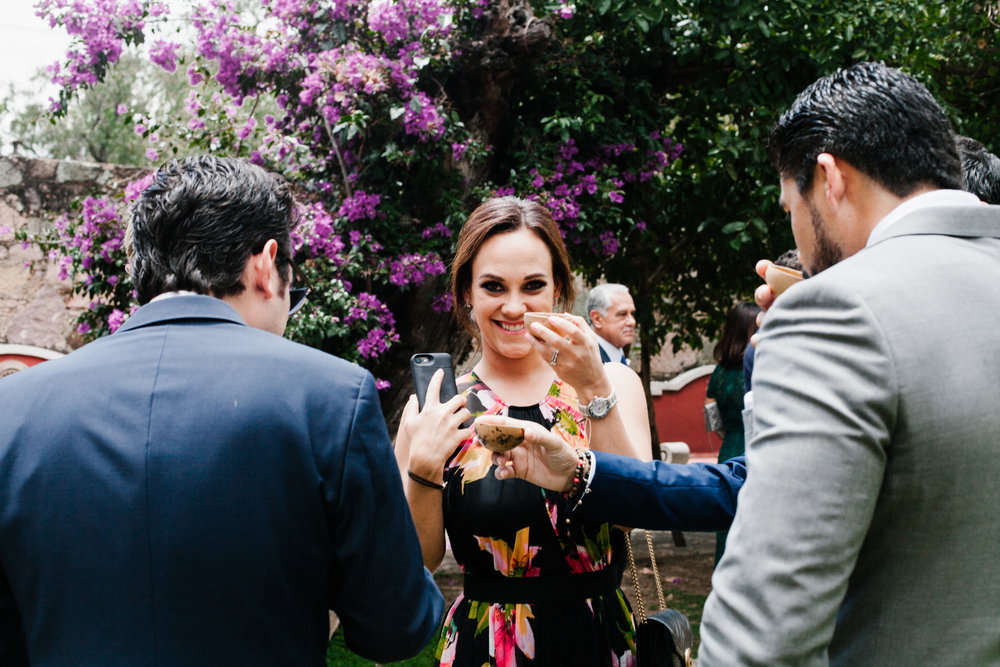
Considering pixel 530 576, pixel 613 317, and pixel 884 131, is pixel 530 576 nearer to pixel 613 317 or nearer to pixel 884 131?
pixel 884 131

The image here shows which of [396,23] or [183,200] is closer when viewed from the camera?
[183,200]

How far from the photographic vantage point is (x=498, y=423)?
1633 millimetres

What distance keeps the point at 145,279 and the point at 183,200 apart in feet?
0.56

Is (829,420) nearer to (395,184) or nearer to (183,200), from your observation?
(183,200)

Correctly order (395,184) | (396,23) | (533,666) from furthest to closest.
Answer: (395,184)
(396,23)
(533,666)

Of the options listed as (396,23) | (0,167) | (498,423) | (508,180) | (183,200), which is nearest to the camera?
(183,200)

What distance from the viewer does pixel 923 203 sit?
1.17 m

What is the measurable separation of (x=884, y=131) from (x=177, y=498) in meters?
1.27

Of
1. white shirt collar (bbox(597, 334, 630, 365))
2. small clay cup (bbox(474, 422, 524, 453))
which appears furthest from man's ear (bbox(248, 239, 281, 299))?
white shirt collar (bbox(597, 334, 630, 365))

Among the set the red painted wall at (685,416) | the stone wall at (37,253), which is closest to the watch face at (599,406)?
the stone wall at (37,253)

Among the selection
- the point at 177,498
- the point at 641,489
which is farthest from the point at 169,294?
the point at 641,489

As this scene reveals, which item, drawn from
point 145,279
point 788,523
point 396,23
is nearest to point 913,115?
point 788,523

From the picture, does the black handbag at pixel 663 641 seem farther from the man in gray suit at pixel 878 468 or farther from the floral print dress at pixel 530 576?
the man in gray suit at pixel 878 468

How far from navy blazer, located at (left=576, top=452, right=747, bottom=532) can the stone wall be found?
6.39m
